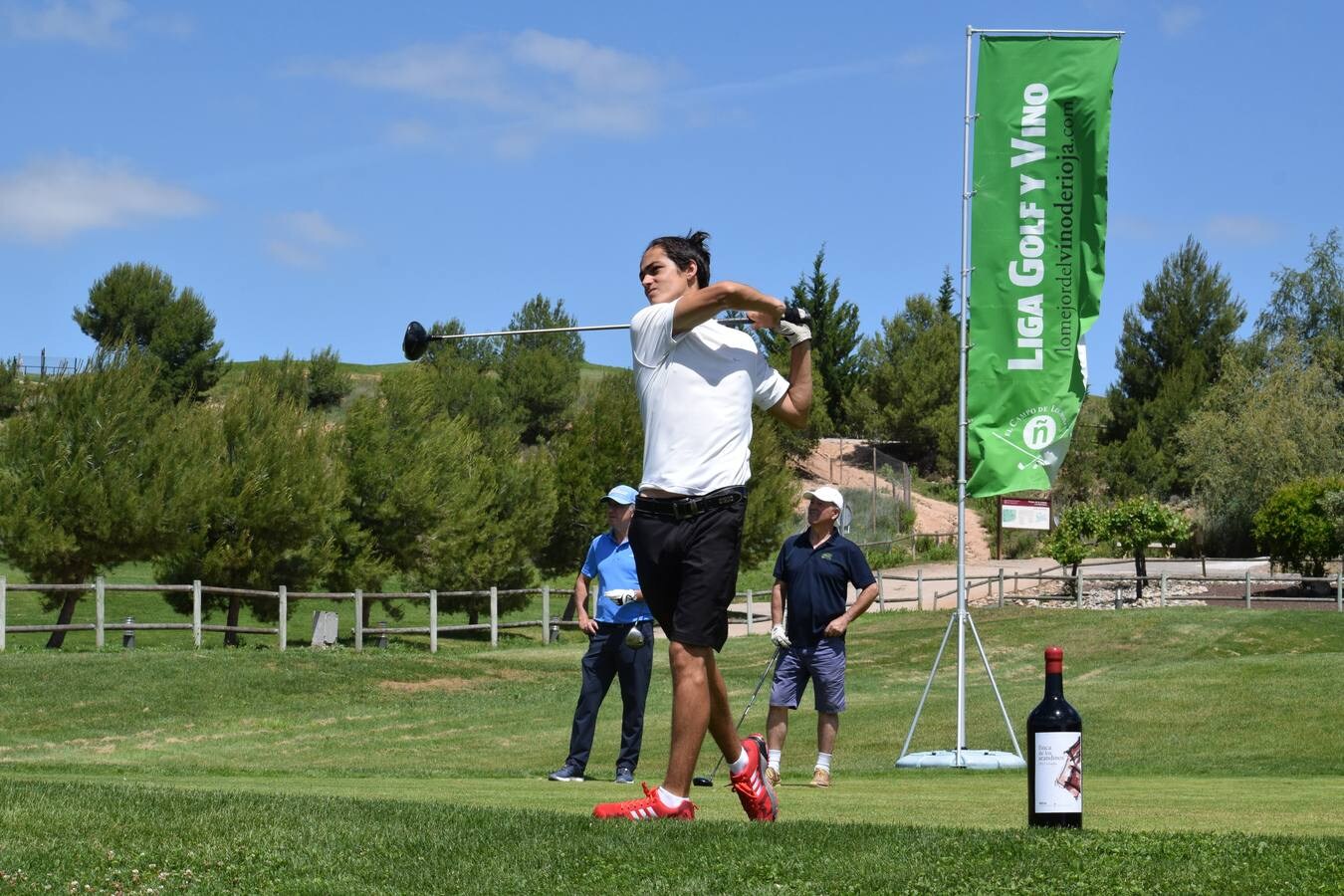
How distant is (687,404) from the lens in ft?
18.8

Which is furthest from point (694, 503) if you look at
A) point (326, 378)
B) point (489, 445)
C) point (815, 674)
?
point (326, 378)

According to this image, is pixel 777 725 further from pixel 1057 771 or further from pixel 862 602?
pixel 1057 771

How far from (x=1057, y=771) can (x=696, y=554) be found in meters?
1.43

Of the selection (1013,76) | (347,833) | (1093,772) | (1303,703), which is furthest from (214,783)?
(1303,703)

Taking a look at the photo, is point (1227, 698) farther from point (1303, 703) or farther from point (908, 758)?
point (908, 758)

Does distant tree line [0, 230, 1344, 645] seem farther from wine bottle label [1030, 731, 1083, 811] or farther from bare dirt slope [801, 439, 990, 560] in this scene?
wine bottle label [1030, 731, 1083, 811]

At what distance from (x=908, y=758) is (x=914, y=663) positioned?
19048 millimetres

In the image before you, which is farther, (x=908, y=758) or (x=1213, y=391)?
(x=1213, y=391)

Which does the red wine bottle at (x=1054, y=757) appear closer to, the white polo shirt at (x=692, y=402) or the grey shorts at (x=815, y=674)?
the white polo shirt at (x=692, y=402)

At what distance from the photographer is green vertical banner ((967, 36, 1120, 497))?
559 inches

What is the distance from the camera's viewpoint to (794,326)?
605 cm

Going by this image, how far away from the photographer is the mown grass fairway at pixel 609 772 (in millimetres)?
4469

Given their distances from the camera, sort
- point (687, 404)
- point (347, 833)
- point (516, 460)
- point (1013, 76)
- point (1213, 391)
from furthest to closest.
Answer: point (1213, 391) → point (516, 460) → point (1013, 76) → point (687, 404) → point (347, 833)

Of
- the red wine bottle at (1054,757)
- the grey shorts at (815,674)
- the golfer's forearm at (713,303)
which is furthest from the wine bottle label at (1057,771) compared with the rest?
the grey shorts at (815,674)
